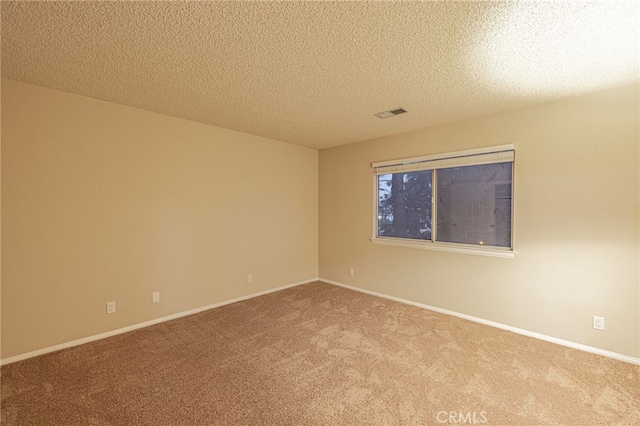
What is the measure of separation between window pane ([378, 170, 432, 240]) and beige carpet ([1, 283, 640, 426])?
4.53 feet

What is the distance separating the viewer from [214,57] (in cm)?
200

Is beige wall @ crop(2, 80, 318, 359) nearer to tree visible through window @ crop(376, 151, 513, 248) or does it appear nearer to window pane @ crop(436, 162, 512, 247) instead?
tree visible through window @ crop(376, 151, 513, 248)

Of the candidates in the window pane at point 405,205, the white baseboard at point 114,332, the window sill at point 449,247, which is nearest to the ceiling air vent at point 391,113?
the window pane at point 405,205

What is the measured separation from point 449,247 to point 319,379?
234 cm

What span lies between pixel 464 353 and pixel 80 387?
3.12 m

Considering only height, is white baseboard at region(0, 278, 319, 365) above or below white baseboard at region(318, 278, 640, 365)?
above

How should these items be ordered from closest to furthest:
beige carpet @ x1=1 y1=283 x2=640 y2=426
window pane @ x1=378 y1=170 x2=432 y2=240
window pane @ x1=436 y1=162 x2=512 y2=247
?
1. beige carpet @ x1=1 y1=283 x2=640 y2=426
2. window pane @ x1=436 y1=162 x2=512 y2=247
3. window pane @ x1=378 y1=170 x2=432 y2=240

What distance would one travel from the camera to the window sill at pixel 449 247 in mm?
3094

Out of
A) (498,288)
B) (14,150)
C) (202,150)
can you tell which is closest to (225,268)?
(202,150)

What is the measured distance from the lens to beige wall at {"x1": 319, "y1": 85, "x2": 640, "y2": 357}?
96.0 inches

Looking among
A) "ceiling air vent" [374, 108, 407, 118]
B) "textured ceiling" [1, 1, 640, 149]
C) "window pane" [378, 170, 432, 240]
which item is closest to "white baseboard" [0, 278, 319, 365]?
"window pane" [378, 170, 432, 240]

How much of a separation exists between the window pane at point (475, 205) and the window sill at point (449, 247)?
99 millimetres

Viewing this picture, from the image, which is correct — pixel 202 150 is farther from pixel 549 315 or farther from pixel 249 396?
pixel 549 315

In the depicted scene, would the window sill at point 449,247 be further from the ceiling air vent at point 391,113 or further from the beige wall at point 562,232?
the ceiling air vent at point 391,113
